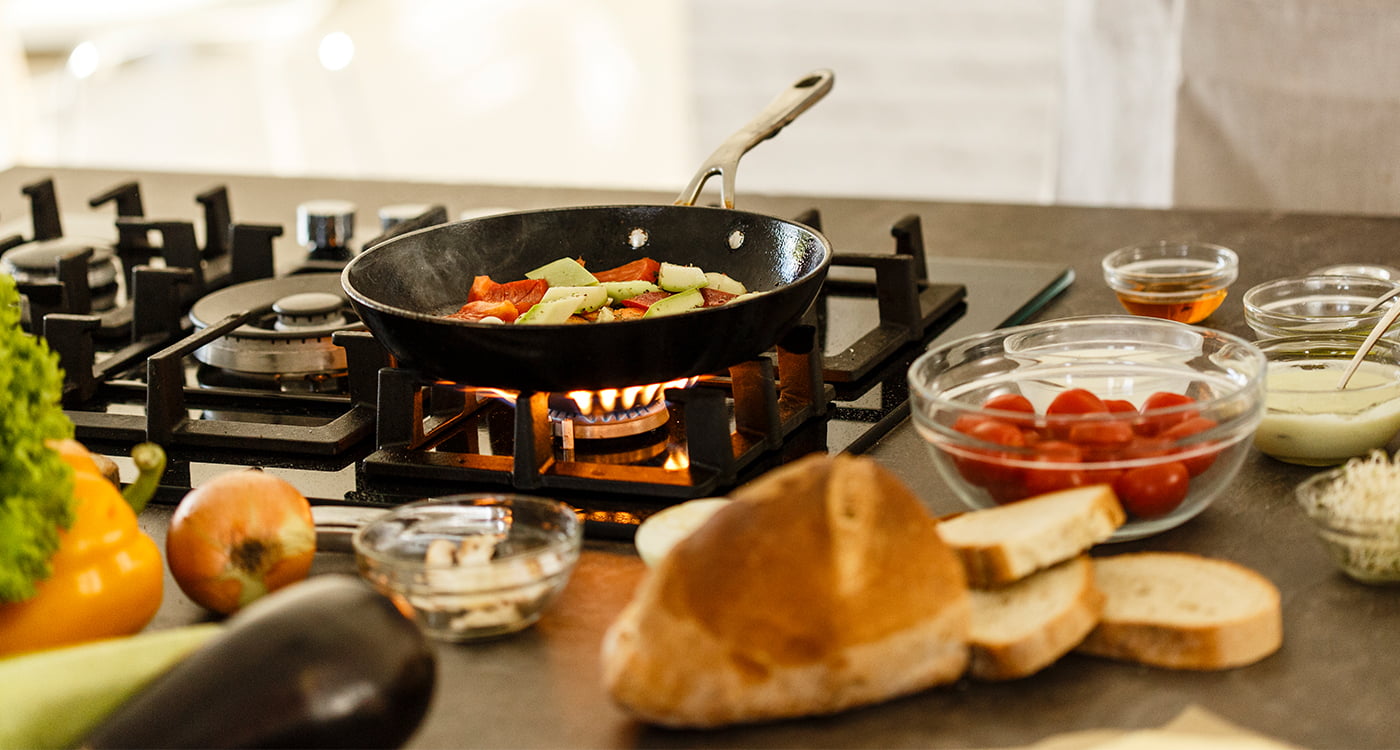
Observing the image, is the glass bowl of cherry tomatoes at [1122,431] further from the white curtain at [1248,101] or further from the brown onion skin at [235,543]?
the white curtain at [1248,101]

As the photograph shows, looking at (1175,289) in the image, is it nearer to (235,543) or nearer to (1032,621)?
(1032,621)

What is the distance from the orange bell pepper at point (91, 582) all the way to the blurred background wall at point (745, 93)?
6.86 ft

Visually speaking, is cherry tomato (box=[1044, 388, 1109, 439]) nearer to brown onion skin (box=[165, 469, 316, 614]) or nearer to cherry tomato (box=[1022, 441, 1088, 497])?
cherry tomato (box=[1022, 441, 1088, 497])

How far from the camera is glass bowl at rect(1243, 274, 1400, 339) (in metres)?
1.36

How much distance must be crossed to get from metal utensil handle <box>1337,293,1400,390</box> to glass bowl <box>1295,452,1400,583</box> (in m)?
0.20

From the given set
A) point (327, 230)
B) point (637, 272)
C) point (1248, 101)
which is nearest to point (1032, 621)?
point (637, 272)

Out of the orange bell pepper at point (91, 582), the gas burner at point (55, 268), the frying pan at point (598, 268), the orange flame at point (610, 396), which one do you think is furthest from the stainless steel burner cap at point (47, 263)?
the orange bell pepper at point (91, 582)

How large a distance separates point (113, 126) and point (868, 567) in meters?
4.62

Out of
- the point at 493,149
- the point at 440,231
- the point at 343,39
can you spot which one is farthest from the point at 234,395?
the point at 493,149

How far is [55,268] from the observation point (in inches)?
70.3

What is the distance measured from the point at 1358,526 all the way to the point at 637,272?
2.17 feet

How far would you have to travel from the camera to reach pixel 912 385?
104cm

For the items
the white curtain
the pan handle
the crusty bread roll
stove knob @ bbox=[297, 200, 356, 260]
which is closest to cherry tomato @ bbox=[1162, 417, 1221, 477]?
the crusty bread roll

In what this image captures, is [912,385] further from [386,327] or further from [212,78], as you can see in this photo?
[212,78]
